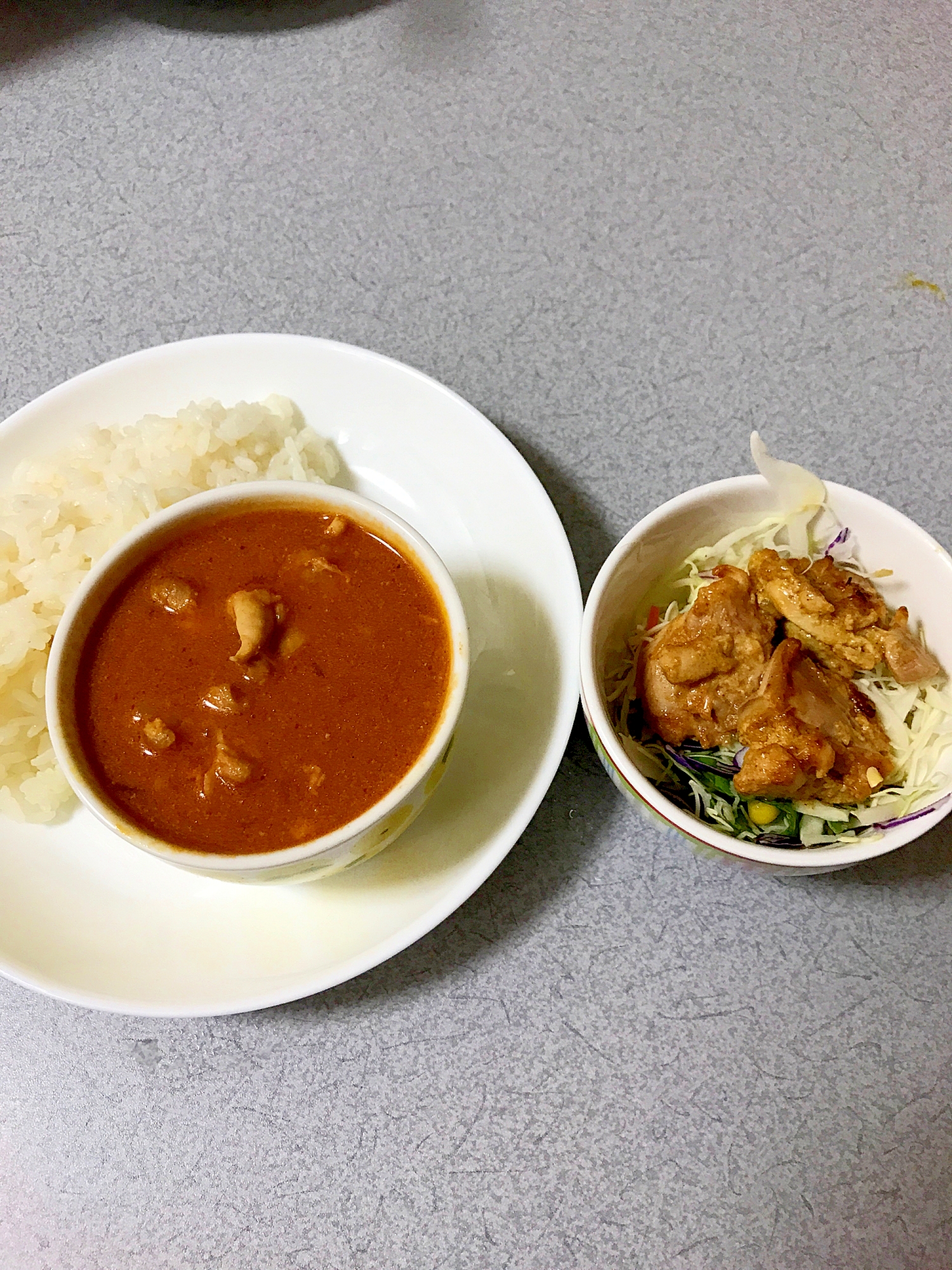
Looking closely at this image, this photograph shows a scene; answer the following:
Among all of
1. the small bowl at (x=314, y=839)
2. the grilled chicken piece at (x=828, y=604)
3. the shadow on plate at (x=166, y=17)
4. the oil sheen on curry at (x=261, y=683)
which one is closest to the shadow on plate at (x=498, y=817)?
the small bowl at (x=314, y=839)

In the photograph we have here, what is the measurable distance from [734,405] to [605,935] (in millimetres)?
1027

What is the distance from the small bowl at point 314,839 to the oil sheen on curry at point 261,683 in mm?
17

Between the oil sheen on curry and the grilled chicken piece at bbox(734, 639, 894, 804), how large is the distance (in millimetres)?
430

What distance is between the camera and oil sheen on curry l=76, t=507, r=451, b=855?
4.03ft

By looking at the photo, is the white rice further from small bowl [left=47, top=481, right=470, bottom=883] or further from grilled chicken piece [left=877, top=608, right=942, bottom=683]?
grilled chicken piece [left=877, top=608, right=942, bottom=683]

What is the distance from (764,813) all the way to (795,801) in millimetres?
48

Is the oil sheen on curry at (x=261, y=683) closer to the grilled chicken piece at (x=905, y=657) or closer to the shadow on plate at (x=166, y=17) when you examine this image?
the grilled chicken piece at (x=905, y=657)

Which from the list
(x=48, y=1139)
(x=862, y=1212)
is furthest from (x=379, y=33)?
(x=862, y=1212)

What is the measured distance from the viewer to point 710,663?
1.31 metres

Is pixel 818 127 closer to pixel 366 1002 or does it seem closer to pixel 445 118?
pixel 445 118

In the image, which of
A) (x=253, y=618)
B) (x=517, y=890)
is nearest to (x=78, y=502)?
(x=253, y=618)

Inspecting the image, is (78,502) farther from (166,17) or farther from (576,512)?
(166,17)

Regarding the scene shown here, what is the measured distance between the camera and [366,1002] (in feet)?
5.01

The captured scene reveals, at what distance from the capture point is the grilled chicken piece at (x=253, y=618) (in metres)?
1.23
